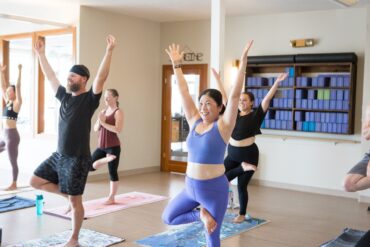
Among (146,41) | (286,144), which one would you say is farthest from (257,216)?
(146,41)

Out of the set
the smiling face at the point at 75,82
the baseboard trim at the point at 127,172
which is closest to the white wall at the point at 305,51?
the baseboard trim at the point at 127,172

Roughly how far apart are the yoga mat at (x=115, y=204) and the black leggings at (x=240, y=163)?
1.45 m

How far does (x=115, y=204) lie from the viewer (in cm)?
577

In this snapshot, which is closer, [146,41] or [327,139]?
[327,139]

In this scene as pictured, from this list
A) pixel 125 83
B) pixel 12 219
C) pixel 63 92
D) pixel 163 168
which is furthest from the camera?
pixel 163 168

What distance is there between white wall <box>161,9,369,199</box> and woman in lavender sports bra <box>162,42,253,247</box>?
412cm

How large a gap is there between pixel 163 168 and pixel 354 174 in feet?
22.2

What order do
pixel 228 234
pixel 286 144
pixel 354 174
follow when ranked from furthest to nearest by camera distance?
pixel 286 144
pixel 228 234
pixel 354 174

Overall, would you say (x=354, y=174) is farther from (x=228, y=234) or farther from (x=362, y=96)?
(x=362, y=96)

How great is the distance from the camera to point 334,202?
6344mm

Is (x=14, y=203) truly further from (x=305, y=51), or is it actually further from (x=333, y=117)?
(x=305, y=51)

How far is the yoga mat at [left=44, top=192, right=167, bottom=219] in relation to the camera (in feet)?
17.2

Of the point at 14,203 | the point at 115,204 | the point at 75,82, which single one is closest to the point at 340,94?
the point at 115,204

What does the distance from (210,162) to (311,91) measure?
14.6 ft
